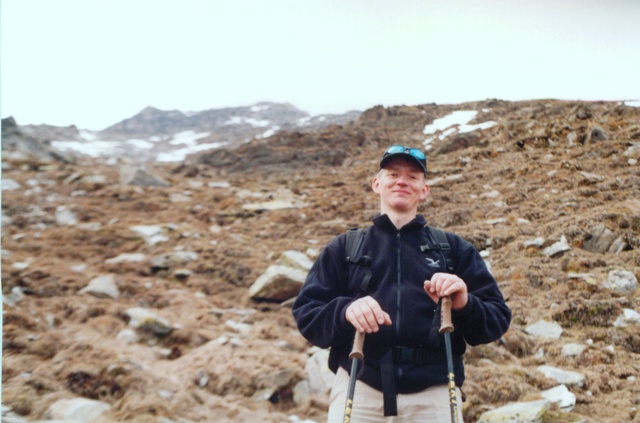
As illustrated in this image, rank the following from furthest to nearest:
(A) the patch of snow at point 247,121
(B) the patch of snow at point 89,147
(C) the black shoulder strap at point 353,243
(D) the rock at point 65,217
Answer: (A) the patch of snow at point 247,121 → (B) the patch of snow at point 89,147 → (D) the rock at point 65,217 → (C) the black shoulder strap at point 353,243

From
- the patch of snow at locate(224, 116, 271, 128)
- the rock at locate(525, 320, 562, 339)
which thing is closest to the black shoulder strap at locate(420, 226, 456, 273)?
the rock at locate(525, 320, 562, 339)

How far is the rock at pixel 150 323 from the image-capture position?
6.54 metres

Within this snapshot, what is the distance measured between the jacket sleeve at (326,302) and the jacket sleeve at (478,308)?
23.5 inches

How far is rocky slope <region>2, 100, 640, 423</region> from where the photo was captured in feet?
15.7

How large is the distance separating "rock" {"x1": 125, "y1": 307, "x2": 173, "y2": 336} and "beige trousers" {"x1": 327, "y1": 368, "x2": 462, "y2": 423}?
4962 mm

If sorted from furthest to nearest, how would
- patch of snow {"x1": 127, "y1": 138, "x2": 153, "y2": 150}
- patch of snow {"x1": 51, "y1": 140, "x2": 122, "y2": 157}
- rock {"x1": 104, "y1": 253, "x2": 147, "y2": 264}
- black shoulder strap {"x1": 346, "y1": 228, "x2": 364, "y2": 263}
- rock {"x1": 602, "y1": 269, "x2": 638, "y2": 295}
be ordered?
patch of snow {"x1": 127, "y1": 138, "x2": 153, "y2": 150} → patch of snow {"x1": 51, "y1": 140, "x2": 122, "y2": 157} → rock {"x1": 104, "y1": 253, "x2": 147, "y2": 264} → rock {"x1": 602, "y1": 269, "x2": 638, "y2": 295} → black shoulder strap {"x1": 346, "y1": 228, "x2": 364, "y2": 263}

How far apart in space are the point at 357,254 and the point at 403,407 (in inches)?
33.1

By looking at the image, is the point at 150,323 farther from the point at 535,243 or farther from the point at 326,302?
the point at 535,243

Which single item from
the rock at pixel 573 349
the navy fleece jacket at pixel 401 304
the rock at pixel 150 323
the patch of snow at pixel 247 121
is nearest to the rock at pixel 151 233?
the rock at pixel 150 323

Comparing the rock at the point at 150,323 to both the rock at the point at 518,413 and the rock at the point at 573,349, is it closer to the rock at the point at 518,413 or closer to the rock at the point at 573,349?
the rock at the point at 518,413

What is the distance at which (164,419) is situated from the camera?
172 inches

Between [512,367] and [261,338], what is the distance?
3.55 metres

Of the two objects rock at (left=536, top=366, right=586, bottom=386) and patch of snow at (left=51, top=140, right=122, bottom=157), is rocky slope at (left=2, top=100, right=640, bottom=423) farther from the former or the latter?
patch of snow at (left=51, top=140, right=122, bottom=157)

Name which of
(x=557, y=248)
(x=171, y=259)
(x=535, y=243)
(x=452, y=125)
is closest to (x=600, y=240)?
(x=557, y=248)
